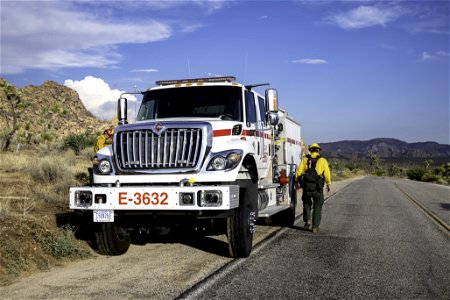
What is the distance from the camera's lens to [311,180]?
1096 centimetres

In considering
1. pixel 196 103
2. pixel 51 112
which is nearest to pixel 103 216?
pixel 196 103

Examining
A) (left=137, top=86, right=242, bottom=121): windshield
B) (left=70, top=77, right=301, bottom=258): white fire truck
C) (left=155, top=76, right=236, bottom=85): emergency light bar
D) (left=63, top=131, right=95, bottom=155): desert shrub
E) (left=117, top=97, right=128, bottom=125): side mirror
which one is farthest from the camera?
(left=63, top=131, right=95, bottom=155): desert shrub

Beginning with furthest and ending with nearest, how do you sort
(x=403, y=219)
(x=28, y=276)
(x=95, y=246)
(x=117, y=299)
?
(x=403, y=219) → (x=95, y=246) → (x=28, y=276) → (x=117, y=299)

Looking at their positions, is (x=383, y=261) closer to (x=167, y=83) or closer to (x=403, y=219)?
(x=167, y=83)

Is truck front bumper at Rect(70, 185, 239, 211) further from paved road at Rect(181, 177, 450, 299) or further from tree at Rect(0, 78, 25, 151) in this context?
tree at Rect(0, 78, 25, 151)

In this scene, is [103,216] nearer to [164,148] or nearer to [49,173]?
[164,148]

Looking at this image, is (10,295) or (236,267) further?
(236,267)

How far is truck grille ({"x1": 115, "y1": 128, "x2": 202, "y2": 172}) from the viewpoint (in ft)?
24.1

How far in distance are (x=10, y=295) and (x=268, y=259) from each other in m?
3.71

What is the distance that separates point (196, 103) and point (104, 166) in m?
2.08

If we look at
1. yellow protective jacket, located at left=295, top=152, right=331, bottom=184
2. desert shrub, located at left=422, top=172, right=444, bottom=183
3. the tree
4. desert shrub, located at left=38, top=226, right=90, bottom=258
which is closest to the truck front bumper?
desert shrub, located at left=38, top=226, right=90, bottom=258

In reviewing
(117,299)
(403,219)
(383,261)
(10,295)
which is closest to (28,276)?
(10,295)

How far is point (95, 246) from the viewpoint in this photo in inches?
337

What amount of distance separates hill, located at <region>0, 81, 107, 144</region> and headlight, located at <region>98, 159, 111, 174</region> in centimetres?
3422
